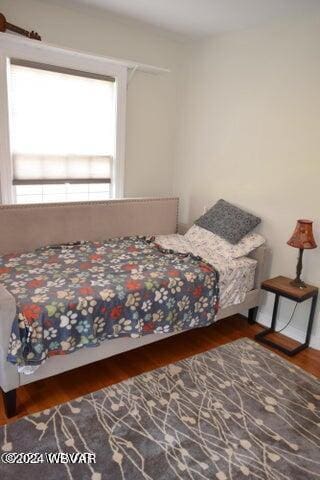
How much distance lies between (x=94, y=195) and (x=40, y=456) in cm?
234

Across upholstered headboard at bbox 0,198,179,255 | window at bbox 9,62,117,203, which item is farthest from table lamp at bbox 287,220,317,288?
window at bbox 9,62,117,203

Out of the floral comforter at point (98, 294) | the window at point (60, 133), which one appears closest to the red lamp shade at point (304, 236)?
the floral comforter at point (98, 294)

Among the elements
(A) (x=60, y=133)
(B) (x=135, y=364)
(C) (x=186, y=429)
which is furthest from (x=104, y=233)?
(C) (x=186, y=429)

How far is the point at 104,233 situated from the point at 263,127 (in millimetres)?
1674

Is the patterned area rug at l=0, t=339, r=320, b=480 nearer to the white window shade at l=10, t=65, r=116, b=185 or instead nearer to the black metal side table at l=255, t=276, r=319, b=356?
the black metal side table at l=255, t=276, r=319, b=356

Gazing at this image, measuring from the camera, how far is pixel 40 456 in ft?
5.55

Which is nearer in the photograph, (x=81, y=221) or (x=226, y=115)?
(x=81, y=221)

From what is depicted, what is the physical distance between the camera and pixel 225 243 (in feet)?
10.2

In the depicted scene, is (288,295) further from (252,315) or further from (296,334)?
(252,315)

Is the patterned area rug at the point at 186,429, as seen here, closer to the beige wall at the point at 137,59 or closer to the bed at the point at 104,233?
the bed at the point at 104,233

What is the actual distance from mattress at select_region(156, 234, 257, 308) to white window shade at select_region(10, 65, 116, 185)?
1118mm

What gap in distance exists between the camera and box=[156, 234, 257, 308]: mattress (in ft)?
9.00

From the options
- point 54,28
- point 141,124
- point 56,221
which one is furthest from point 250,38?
point 56,221

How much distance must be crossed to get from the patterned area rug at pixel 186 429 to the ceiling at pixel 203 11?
2.63m
